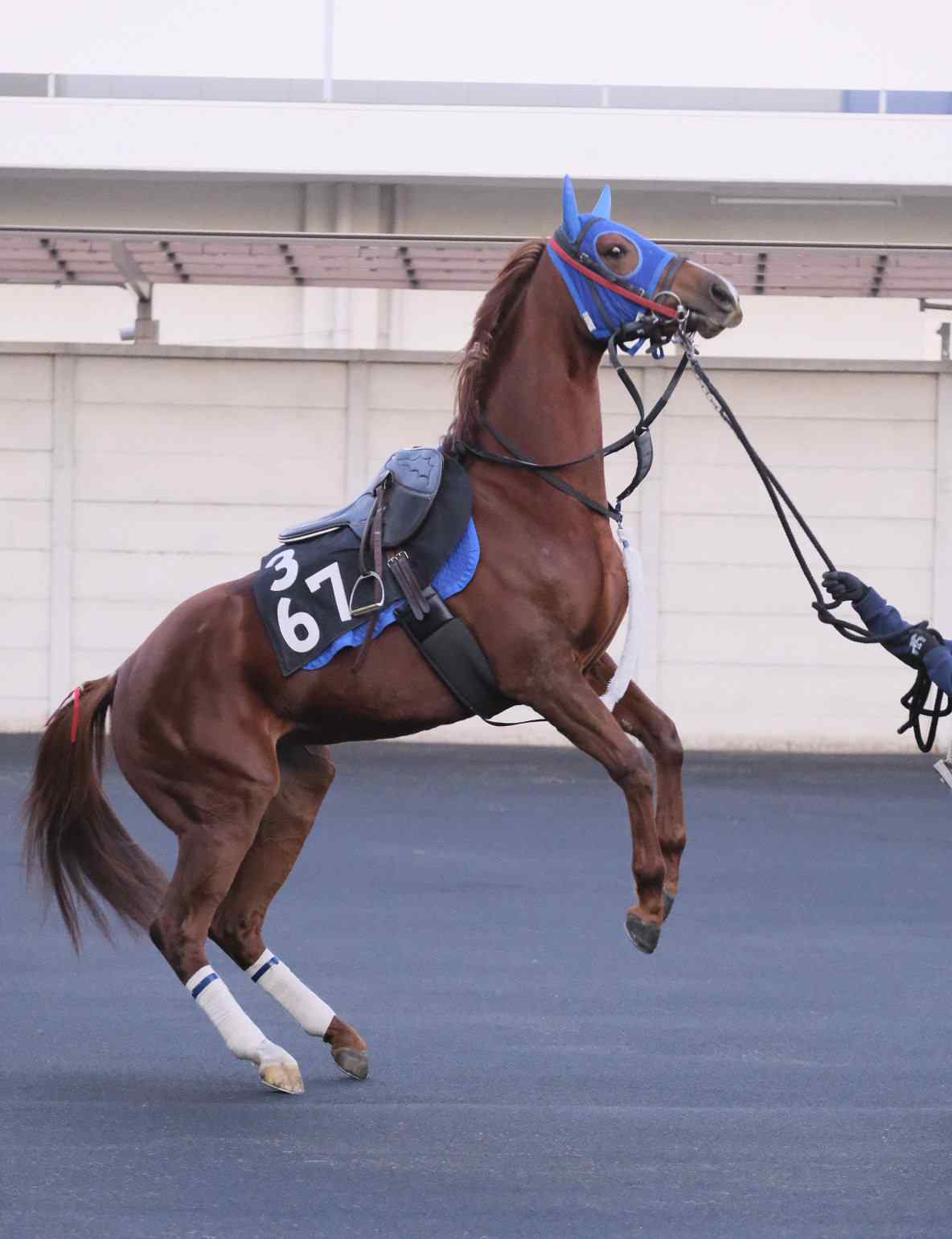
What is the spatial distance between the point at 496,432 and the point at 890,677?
9.82m

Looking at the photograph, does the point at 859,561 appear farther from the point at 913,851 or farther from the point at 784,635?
the point at 913,851

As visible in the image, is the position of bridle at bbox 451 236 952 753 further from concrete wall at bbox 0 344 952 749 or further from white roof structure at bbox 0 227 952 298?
concrete wall at bbox 0 344 952 749

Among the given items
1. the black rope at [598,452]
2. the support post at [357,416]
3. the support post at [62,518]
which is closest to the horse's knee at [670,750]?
the black rope at [598,452]

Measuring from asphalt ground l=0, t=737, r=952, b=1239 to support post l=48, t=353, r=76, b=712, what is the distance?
4.42m

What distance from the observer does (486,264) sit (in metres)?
13.8

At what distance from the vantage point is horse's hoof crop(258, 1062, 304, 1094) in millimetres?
5039

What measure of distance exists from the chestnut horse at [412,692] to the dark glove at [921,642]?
65cm

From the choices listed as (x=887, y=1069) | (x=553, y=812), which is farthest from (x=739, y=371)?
(x=887, y=1069)

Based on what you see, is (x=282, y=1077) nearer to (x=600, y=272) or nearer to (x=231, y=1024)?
(x=231, y=1024)

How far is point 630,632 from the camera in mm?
4922

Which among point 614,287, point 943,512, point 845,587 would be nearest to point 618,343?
point 614,287

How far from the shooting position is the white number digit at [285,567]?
16.8 feet

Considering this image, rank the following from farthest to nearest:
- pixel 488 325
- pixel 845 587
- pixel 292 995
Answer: pixel 292 995 < pixel 488 325 < pixel 845 587

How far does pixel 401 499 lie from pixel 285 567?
1.32 feet
